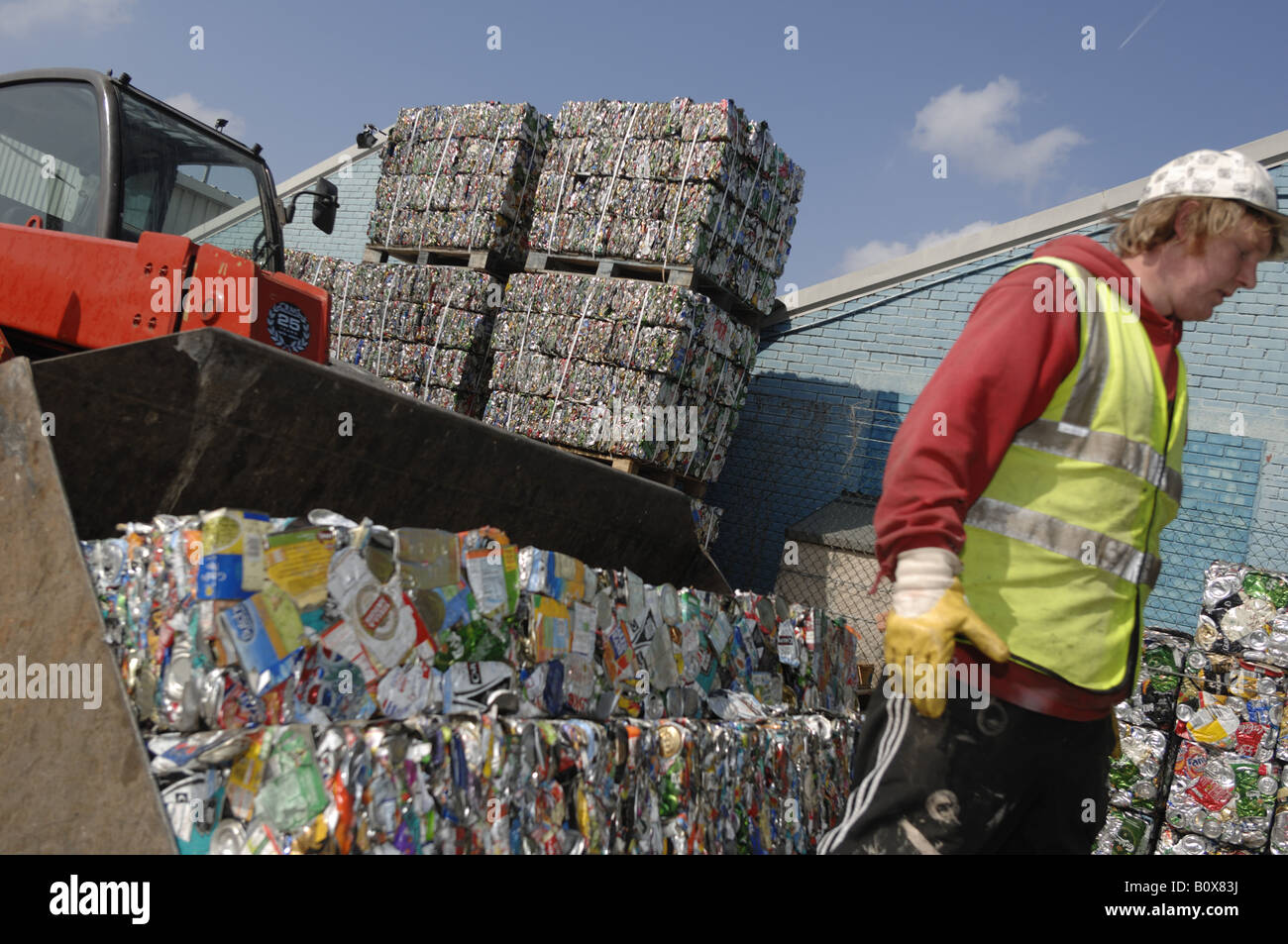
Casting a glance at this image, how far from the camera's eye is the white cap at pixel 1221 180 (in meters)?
1.97

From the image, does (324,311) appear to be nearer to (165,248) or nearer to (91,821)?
(165,248)

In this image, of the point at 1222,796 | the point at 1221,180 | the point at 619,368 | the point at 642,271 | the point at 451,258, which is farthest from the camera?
the point at 451,258

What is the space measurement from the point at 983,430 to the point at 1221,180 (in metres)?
0.76

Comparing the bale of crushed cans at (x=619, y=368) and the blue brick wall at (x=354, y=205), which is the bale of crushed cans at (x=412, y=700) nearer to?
the bale of crushed cans at (x=619, y=368)

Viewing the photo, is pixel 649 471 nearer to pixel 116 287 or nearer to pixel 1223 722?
pixel 1223 722

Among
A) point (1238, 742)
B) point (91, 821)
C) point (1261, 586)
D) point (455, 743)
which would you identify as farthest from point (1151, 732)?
point (91, 821)

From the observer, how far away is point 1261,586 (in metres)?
4.81

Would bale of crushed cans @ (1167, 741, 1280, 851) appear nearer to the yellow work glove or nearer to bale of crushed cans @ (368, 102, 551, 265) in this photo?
the yellow work glove

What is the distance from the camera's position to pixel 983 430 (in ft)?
5.87

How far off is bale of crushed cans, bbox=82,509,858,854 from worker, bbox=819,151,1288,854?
27.9 inches

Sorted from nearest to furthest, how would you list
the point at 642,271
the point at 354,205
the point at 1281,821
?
1. the point at 1281,821
2. the point at 642,271
3. the point at 354,205

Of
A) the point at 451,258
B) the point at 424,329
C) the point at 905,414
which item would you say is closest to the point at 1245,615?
the point at 905,414

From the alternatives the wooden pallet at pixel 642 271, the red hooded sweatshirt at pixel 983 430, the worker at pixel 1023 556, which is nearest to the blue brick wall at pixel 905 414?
the wooden pallet at pixel 642 271

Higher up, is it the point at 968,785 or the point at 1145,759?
the point at 968,785
